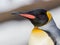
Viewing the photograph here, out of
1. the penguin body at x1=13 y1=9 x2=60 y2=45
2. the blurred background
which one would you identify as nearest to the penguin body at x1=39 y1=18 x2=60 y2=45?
the penguin body at x1=13 y1=9 x2=60 y2=45

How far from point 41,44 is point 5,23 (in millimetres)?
381

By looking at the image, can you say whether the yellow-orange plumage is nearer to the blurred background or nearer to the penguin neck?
the penguin neck

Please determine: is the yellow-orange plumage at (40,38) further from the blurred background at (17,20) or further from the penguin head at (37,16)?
the blurred background at (17,20)

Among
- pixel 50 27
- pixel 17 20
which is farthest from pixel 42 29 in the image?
pixel 17 20

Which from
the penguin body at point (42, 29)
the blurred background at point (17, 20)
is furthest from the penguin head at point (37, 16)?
the blurred background at point (17, 20)

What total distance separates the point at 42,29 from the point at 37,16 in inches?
1.6

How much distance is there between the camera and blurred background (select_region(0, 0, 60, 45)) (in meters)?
0.77

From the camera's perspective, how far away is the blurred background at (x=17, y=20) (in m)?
0.77

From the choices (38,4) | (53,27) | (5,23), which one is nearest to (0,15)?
(5,23)

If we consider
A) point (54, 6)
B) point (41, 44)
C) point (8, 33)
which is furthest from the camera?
point (54, 6)

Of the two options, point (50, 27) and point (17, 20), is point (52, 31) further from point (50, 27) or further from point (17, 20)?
point (17, 20)

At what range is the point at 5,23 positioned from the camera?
82 cm

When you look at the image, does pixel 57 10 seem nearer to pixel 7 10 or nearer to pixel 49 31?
pixel 7 10

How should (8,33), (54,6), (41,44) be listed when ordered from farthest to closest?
(54,6) → (8,33) → (41,44)
